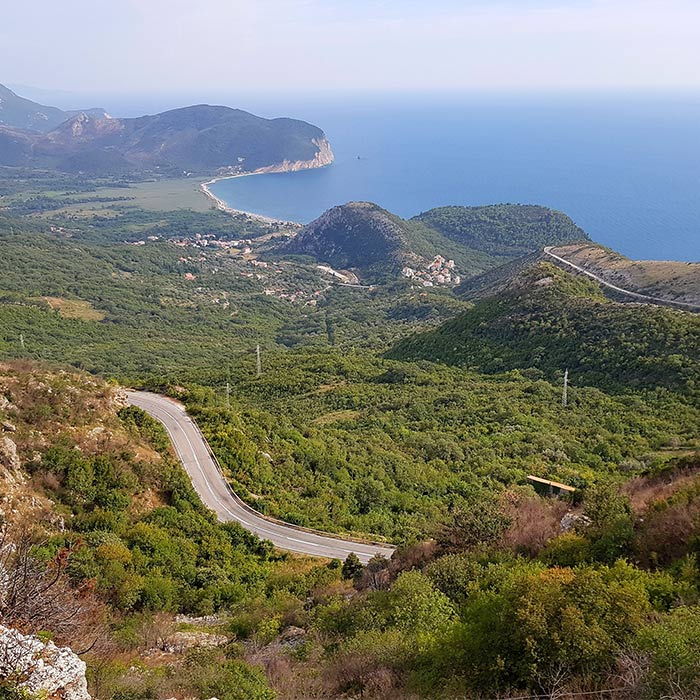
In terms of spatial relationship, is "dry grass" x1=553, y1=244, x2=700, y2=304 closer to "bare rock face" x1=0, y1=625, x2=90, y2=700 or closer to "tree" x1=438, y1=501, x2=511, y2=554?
"tree" x1=438, y1=501, x2=511, y2=554

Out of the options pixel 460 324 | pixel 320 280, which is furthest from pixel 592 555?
pixel 320 280

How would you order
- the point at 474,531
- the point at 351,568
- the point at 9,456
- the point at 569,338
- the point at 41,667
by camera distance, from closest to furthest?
1. the point at 41,667
2. the point at 474,531
3. the point at 9,456
4. the point at 351,568
5. the point at 569,338

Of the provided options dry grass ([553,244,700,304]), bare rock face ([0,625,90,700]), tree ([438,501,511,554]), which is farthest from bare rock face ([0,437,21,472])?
dry grass ([553,244,700,304])

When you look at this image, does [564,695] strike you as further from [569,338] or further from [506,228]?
[506,228]

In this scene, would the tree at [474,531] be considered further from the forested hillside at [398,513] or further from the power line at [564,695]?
the power line at [564,695]

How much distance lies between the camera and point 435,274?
127m

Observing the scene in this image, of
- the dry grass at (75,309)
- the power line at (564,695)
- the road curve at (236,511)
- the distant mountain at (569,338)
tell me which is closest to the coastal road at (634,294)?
the distant mountain at (569,338)

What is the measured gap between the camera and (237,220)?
656 feet

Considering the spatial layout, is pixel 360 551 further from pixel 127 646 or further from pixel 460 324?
pixel 460 324

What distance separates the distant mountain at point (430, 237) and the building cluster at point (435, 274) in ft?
4.02

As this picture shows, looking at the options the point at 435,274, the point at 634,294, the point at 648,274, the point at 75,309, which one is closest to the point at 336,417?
the point at 634,294

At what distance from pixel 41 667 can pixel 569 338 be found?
45849mm

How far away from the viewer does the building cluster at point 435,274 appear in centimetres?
12438

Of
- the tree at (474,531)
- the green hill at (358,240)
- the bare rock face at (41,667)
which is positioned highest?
the green hill at (358,240)
